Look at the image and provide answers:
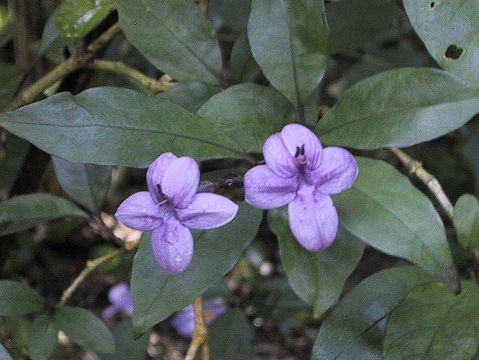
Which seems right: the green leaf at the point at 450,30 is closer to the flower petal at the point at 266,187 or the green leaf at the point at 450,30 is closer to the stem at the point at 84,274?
the flower petal at the point at 266,187

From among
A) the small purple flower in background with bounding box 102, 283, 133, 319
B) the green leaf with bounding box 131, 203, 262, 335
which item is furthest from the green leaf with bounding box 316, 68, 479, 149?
the small purple flower in background with bounding box 102, 283, 133, 319

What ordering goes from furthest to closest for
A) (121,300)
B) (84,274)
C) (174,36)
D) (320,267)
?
(121,300)
(84,274)
(174,36)
(320,267)

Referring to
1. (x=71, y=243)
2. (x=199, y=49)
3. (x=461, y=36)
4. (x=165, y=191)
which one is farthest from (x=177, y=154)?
(x=71, y=243)

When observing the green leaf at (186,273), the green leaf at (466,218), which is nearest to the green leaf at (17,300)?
the green leaf at (186,273)

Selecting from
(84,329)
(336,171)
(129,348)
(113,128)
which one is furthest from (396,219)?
(129,348)

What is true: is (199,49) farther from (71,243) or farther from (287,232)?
(71,243)

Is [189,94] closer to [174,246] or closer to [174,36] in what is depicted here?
[174,36]

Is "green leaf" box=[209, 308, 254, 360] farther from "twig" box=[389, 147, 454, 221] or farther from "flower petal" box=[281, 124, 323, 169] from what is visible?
"flower petal" box=[281, 124, 323, 169]
